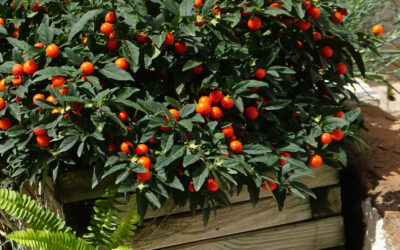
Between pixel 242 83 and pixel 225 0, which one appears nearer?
pixel 242 83

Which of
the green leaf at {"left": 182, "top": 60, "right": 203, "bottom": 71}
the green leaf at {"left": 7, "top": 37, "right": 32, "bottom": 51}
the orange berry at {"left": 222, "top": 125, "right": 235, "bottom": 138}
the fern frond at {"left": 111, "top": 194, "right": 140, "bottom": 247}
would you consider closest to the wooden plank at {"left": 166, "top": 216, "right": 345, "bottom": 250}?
the fern frond at {"left": 111, "top": 194, "right": 140, "bottom": 247}

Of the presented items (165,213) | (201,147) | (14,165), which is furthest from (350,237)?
(14,165)

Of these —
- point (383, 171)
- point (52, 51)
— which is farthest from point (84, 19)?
point (383, 171)

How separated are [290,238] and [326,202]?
221 millimetres

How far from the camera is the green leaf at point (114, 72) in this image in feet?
5.31

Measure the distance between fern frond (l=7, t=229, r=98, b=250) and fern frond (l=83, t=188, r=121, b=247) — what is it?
0.54 feet

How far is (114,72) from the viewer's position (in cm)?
165

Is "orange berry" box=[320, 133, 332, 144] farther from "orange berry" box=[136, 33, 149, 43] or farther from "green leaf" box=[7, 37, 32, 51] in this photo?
"green leaf" box=[7, 37, 32, 51]

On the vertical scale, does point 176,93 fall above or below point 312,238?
above

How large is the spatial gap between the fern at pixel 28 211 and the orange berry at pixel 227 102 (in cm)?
68

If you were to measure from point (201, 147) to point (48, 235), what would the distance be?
1.82 ft

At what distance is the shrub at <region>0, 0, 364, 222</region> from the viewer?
5.20 ft

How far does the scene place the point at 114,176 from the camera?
6.11ft

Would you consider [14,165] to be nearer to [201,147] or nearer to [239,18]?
[201,147]
